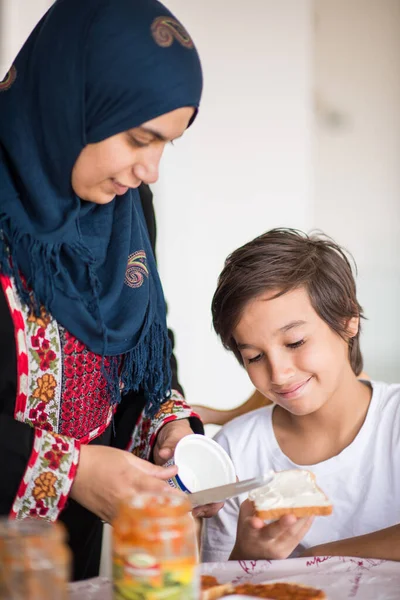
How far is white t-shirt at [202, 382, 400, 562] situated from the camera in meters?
1.44

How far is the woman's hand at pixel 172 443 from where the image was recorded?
1165mm

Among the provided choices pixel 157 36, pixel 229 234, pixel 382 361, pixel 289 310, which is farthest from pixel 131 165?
pixel 382 361

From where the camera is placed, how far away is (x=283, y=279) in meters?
1.52

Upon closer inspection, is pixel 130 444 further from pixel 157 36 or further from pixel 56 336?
pixel 157 36

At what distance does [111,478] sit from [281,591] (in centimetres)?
25

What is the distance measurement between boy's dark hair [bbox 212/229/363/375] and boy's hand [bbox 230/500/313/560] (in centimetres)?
47

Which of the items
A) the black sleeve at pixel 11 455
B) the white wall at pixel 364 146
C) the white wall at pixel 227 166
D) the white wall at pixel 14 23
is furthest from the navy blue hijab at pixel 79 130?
the white wall at pixel 364 146

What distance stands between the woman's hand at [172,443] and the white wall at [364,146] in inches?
111

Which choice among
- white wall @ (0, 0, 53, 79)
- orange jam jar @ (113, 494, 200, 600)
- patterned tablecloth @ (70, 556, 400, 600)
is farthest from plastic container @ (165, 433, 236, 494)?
white wall @ (0, 0, 53, 79)

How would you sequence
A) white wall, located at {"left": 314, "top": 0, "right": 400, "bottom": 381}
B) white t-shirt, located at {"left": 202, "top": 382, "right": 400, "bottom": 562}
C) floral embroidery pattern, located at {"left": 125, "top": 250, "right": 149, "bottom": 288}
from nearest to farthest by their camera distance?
floral embroidery pattern, located at {"left": 125, "top": 250, "right": 149, "bottom": 288}, white t-shirt, located at {"left": 202, "top": 382, "right": 400, "bottom": 562}, white wall, located at {"left": 314, "top": 0, "right": 400, "bottom": 381}

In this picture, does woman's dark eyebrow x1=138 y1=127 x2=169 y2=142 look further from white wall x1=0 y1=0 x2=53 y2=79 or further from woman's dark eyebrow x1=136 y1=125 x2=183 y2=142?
white wall x1=0 y1=0 x2=53 y2=79

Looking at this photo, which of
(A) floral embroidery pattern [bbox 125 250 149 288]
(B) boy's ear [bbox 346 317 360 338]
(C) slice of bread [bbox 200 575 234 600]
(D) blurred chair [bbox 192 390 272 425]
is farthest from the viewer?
(D) blurred chair [bbox 192 390 272 425]

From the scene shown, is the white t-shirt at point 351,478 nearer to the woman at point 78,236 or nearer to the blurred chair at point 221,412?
the woman at point 78,236

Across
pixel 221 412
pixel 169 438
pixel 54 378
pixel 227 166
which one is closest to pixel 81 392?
pixel 54 378
